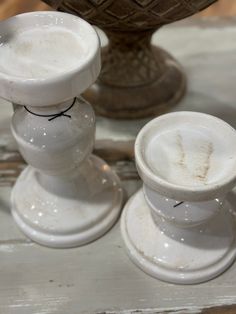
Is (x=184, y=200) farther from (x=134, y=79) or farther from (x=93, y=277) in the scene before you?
(x=134, y=79)

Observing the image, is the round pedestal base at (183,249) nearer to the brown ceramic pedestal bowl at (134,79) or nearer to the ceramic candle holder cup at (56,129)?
the ceramic candle holder cup at (56,129)

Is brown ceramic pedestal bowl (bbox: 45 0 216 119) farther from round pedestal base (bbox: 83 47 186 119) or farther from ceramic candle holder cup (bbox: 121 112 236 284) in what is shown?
ceramic candle holder cup (bbox: 121 112 236 284)

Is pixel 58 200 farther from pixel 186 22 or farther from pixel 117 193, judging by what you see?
pixel 186 22

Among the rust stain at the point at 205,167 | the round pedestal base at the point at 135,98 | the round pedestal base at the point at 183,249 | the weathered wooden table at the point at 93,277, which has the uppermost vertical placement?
the rust stain at the point at 205,167

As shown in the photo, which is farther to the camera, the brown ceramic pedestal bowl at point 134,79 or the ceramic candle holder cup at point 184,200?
the brown ceramic pedestal bowl at point 134,79

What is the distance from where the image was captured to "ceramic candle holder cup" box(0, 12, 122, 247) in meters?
0.43

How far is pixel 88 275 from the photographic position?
0.50m

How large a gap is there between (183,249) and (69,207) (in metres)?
0.11

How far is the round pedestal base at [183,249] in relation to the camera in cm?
49

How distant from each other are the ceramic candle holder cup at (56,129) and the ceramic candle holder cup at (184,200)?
1.8 inches

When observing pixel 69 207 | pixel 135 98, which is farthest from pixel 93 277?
pixel 135 98

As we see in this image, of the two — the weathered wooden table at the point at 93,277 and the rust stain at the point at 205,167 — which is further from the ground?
the rust stain at the point at 205,167

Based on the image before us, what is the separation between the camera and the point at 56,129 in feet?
1.56

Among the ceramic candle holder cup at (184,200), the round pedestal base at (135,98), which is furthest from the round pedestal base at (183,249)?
the round pedestal base at (135,98)
